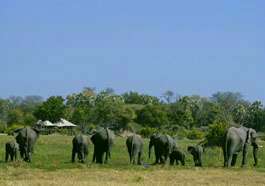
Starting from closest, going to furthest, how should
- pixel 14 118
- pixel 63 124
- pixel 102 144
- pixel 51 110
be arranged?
pixel 102 144, pixel 63 124, pixel 51 110, pixel 14 118

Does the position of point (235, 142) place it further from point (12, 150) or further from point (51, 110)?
point (51, 110)

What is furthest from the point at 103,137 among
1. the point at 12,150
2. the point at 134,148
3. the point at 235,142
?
the point at 235,142

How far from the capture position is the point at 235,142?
130 feet

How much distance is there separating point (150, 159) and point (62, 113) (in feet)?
299

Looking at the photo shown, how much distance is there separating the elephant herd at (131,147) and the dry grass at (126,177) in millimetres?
5883

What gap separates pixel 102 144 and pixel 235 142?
7579mm

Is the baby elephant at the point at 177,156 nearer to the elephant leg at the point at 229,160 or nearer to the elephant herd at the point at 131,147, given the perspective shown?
the elephant herd at the point at 131,147

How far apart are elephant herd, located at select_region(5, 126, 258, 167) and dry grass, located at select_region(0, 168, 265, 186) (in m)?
5.88

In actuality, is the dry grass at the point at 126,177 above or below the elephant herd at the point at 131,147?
below

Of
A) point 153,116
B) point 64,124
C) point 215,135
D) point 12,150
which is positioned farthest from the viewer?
point 153,116

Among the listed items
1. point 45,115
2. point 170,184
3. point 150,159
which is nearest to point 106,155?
point 150,159

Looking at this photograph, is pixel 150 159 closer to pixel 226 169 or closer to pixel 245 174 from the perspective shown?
pixel 226 169

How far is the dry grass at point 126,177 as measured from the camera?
86.7ft

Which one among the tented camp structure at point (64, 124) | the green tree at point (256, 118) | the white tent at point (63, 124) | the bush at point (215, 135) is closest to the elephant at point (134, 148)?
the bush at point (215, 135)
